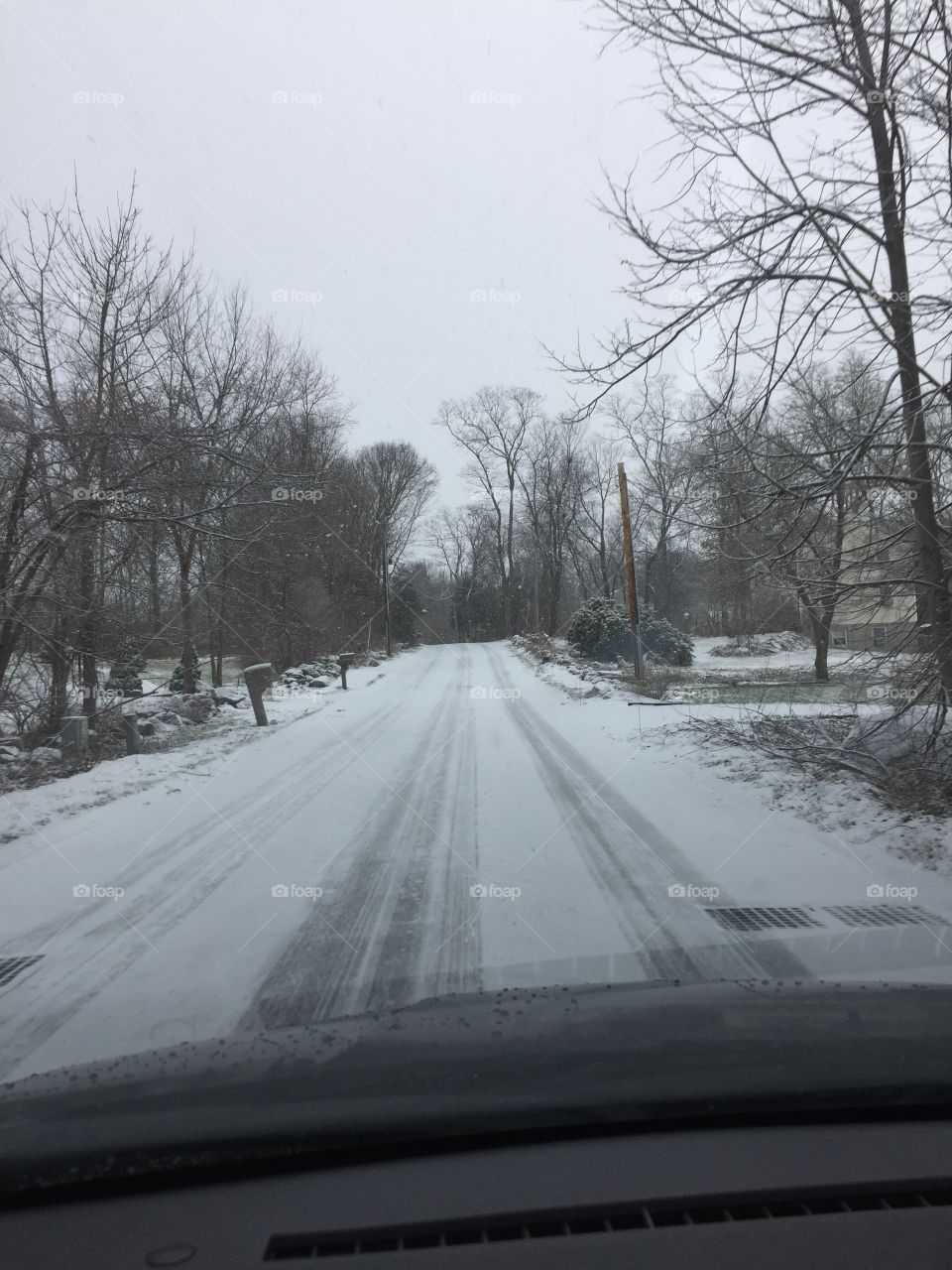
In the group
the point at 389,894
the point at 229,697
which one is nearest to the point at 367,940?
the point at 389,894

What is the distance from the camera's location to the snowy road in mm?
4398

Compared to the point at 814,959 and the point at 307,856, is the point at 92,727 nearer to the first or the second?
the point at 307,856

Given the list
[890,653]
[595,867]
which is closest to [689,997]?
[595,867]

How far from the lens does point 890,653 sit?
27.3 feet

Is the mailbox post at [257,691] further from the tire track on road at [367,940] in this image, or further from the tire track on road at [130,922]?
the tire track on road at [367,940]

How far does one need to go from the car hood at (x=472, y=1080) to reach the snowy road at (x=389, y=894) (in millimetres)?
1615

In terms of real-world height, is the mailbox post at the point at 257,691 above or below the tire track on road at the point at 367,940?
above

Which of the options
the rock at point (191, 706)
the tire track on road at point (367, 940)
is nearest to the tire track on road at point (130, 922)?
Answer: the tire track on road at point (367, 940)

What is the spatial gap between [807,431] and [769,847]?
4287mm

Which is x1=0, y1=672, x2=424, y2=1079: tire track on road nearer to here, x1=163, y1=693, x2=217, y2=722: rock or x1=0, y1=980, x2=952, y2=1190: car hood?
x1=0, y1=980, x2=952, y2=1190: car hood

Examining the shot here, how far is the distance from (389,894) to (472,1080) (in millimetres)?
3691

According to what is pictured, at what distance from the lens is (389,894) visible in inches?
233

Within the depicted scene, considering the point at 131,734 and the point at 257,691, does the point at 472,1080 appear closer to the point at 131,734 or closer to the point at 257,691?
the point at 131,734

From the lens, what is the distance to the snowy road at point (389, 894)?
14.4 feet
